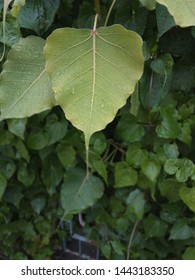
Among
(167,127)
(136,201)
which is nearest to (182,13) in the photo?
(167,127)

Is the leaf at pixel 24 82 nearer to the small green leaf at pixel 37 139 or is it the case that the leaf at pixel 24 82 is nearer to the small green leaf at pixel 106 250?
the small green leaf at pixel 37 139

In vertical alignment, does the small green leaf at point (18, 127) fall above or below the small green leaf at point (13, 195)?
above

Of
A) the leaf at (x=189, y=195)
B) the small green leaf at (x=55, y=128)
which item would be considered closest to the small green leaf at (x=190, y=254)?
the leaf at (x=189, y=195)

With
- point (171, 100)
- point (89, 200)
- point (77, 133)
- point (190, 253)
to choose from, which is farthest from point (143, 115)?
point (190, 253)

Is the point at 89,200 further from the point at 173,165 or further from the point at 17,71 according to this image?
the point at 17,71

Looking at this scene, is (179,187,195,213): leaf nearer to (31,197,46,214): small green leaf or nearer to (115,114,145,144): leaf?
(115,114,145,144): leaf
